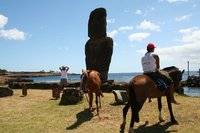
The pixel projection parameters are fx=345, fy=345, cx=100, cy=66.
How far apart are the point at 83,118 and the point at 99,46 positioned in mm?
17966

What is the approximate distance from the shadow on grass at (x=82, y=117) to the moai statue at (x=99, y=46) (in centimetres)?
1531

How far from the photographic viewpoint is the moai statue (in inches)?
1260

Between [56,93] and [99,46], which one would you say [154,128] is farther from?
[99,46]

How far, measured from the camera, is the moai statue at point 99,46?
105 feet

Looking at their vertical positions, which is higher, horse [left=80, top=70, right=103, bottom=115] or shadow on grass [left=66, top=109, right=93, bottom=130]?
horse [left=80, top=70, right=103, bottom=115]

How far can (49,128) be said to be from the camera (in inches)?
521

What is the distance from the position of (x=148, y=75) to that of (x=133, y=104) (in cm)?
130

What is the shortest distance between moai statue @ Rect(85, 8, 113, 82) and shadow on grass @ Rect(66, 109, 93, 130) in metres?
15.3

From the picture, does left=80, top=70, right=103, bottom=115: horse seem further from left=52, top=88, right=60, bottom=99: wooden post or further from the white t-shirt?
left=52, top=88, right=60, bottom=99: wooden post

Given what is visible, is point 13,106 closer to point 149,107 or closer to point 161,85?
point 149,107

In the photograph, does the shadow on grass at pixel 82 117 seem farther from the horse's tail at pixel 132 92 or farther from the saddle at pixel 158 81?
the saddle at pixel 158 81

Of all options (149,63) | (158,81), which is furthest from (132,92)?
(149,63)

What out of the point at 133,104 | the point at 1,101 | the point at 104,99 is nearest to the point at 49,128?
the point at 133,104

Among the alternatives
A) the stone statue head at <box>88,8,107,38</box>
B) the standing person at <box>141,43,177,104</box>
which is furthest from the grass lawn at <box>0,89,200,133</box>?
the stone statue head at <box>88,8,107,38</box>
